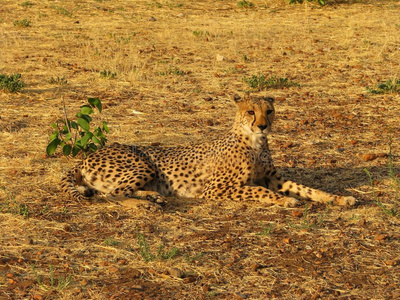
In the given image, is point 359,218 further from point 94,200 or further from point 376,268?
point 94,200

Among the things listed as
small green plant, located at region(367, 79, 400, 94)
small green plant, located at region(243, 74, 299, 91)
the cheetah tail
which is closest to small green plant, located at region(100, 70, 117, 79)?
small green plant, located at region(243, 74, 299, 91)

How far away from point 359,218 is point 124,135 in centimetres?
336

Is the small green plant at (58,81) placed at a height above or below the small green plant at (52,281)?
above

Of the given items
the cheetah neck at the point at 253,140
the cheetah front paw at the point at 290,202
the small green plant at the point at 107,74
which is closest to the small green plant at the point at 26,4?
the small green plant at the point at 107,74

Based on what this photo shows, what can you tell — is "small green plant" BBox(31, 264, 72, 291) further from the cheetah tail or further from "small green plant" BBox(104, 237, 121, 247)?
the cheetah tail

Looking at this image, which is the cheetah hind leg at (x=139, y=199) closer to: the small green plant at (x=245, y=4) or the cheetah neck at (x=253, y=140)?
the cheetah neck at (x=253, y=140)

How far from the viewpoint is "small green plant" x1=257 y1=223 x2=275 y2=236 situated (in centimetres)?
528

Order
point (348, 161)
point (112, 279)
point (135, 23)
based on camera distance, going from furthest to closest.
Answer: point (135, 23) < point (348, 161) < point (112, 279)

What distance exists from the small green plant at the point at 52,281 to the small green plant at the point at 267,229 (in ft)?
4.93

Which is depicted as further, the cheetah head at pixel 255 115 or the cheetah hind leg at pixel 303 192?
the cheetah head at pixel 255 115

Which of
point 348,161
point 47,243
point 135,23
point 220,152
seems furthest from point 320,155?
point 135,23

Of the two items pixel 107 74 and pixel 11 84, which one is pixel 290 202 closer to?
pixel 11 84

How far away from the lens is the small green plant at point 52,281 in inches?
174

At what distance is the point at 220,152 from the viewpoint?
635 cm
